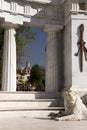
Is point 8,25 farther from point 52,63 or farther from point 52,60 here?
point 52,63

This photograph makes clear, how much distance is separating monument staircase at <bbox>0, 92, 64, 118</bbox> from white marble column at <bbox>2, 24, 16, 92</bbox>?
159cm

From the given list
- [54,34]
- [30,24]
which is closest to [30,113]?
[54,34]

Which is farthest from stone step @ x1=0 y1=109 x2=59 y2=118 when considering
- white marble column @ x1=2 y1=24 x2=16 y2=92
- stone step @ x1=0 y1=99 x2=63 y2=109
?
white marble column @ x1=2 y1=24 x2=16 y2=92

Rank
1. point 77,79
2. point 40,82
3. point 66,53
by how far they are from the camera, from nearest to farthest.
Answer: point 77,79 → point 66,53 → point 40,82

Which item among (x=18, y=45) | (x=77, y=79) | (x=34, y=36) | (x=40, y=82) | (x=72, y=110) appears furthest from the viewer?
(x=40, y=82)

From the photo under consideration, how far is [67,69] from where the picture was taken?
31.4 m

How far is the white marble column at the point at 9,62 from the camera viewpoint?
102 ft

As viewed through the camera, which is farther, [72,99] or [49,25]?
[49,25]

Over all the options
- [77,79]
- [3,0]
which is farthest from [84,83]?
[3,0]

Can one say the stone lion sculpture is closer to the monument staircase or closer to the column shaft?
the monument staircase

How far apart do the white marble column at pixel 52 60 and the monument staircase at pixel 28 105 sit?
180 cm

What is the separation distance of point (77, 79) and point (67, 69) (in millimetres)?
2011

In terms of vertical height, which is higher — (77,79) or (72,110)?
(77,79)

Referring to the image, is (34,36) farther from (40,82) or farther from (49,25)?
(40,82)
